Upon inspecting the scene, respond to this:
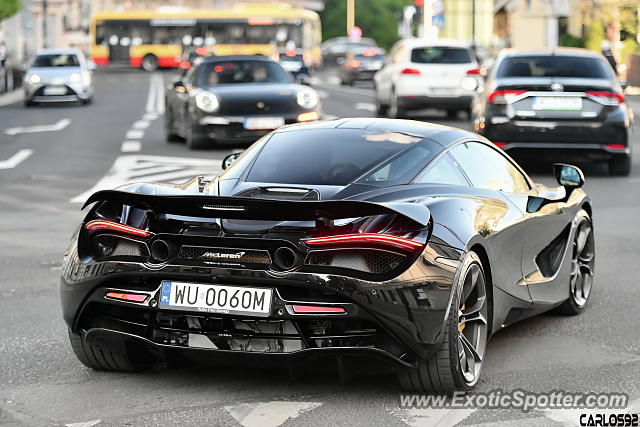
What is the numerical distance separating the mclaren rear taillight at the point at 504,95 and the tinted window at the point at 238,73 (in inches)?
235

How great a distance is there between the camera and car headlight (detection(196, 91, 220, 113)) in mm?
20969

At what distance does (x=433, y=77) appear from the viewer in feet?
91.9

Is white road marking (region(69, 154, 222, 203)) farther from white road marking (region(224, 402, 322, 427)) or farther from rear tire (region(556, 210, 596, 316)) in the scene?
white road marking (region(224, 402, 322, 427))

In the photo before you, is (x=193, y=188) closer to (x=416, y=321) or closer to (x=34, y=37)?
(x=416, y=321)

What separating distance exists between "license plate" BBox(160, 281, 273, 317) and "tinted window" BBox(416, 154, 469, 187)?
3.66 ft

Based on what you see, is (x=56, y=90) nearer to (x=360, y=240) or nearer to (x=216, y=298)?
(x=216, y=298)

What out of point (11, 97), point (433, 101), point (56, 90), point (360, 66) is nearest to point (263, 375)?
point (433, 101)

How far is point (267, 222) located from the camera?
5711 mm

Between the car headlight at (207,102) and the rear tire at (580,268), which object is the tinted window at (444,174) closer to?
the rear tire at (580,268)

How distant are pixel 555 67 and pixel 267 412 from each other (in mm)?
12032

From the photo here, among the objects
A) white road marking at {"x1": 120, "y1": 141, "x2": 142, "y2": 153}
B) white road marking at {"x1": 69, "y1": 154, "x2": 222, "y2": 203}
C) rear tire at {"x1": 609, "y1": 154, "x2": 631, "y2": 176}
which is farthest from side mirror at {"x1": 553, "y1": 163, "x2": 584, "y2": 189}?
white road marking at {"x1": 120, "y1": 141, "x2": 142, "y2": 153}

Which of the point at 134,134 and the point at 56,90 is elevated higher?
the point at 134,134

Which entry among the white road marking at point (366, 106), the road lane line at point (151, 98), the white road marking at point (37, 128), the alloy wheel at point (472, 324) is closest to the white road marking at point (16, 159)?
the white road marking at point (37, 128)

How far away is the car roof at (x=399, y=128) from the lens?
6.86 meters
